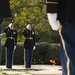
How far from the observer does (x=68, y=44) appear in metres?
2.32

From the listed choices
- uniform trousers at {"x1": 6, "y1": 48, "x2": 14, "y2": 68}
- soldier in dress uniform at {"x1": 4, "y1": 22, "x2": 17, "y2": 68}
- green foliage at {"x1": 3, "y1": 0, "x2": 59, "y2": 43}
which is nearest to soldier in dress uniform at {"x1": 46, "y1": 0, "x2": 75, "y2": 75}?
soldier in dress uniform at {"x1": 4, "y1": 22, "x2": 17, "y2": 68}

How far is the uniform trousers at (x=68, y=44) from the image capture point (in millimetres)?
2293

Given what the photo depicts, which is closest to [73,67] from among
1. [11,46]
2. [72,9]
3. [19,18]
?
[72,9]

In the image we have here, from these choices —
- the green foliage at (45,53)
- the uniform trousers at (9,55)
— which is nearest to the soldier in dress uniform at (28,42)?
the uniform trousers at (9,55)

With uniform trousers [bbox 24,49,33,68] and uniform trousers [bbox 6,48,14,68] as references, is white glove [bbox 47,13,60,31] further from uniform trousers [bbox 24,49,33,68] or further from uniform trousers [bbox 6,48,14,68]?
uniform trousers [bbox 24,49,33,68]

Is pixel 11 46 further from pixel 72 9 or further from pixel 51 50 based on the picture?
pixel 72 9

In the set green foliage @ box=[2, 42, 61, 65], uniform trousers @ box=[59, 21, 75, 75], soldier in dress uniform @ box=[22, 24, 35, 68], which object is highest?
uniform trousers @ box=[59, 21, 75, 75]

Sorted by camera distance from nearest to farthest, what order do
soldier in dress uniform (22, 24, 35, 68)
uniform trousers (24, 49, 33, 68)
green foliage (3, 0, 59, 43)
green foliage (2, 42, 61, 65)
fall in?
soldier in dress uniform (22, 24, 35, 68), uniform trousers (24, 49, 33, 68), green foliage (2, 42, 61, 65), green foliage (3, 0, 59, 43)

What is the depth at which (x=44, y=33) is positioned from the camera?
1856 cm

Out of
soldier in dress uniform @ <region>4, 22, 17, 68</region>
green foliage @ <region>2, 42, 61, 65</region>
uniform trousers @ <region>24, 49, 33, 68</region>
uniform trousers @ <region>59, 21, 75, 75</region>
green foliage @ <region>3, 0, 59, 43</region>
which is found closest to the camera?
uniform trousers @ <region>59, 21, 75, 75</region>

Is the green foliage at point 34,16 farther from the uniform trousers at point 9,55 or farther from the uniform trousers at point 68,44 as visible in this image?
the uniform trousers at point 68,44

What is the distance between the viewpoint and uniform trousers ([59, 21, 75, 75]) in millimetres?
A: 2293

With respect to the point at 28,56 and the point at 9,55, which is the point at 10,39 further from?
the point at 28,56

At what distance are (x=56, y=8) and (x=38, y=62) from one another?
1270 cm
